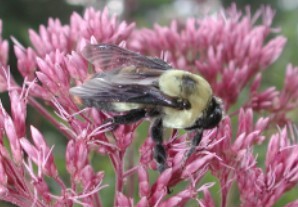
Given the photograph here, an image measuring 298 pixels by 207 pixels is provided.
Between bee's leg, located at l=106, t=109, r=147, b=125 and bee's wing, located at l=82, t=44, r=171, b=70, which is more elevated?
bee's wing, located at l=82, t=44, r=171, b=70

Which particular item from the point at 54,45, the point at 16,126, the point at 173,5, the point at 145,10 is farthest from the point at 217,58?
the point at 145,10

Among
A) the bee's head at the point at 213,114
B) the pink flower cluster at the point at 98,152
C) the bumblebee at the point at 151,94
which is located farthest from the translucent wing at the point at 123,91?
the pink flower cluster at the point at 98,152

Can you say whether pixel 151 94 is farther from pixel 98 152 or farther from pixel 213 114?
pixel 98 152

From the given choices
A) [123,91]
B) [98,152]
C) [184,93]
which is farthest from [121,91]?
[98,152]

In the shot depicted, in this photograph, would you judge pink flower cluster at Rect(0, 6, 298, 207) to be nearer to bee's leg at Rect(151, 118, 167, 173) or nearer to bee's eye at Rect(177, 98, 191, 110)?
bee's leg at Rect(151, 118, 167, 173)

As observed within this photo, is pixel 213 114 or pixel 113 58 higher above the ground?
pixel 113 58

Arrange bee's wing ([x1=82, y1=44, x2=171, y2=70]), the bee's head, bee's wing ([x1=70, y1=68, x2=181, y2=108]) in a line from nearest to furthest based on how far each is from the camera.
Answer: bee's wing ([x1=70, y1=68, x2=181, y2=108]) < the bee's head < bee's wing ([x1=82, y1=44, x2=171, y2=70])

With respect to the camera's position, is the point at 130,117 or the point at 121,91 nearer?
the point at 121,91

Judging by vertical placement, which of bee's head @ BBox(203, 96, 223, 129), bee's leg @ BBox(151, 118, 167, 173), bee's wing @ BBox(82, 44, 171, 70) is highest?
bee's wing @ BBox(82, 44, 171, 70)

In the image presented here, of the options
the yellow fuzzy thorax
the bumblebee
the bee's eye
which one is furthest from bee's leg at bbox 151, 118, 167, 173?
the bee's eye
